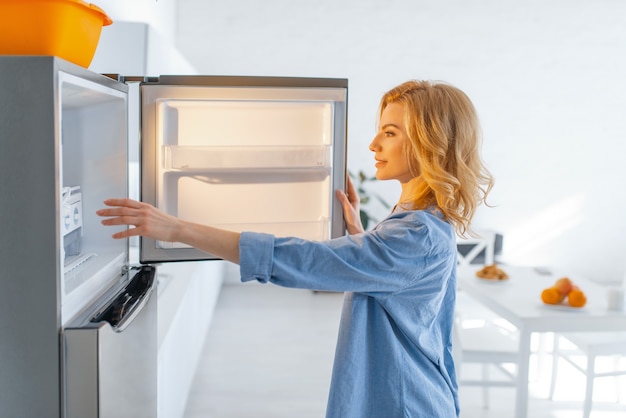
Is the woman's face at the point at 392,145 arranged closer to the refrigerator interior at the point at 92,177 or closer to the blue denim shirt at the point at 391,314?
the blue denim shirt at the point at 391,314

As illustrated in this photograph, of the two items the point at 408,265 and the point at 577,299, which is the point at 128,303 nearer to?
the point at 408,265

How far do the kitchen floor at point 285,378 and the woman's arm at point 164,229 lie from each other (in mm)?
1866

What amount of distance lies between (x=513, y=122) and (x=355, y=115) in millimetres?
1348

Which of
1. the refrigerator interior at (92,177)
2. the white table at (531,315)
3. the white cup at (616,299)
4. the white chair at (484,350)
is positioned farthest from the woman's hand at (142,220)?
the white cup at (616,299)

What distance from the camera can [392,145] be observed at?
51.6 inches

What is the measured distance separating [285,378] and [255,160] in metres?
1.99

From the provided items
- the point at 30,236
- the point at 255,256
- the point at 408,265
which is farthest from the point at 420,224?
the point at 30,236

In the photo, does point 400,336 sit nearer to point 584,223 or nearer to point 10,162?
point 10,162

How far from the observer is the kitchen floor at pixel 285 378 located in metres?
2.86

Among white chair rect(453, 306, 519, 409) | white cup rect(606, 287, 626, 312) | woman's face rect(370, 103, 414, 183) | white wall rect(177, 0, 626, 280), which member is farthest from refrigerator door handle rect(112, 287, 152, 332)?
white wall rect(177, 0, 626, 280)

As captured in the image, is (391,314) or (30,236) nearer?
(30,236)

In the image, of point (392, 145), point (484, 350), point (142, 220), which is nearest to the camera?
point (142, 220)

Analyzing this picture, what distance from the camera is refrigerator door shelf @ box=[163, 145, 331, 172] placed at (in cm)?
140

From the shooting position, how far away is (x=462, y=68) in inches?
211
